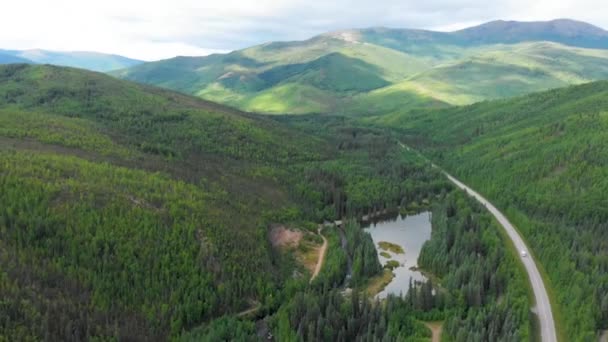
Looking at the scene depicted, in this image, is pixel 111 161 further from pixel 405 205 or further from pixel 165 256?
pixel 405 205

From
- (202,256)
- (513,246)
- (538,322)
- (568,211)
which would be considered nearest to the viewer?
(538,322)

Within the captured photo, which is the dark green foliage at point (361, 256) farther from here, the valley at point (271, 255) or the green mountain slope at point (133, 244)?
the green mountain slope at point (133, 244)

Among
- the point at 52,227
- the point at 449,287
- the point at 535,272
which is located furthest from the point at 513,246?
the point at 52,227

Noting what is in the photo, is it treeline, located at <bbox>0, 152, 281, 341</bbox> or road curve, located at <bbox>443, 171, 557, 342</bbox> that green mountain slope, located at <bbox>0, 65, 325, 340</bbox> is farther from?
road curve, located at <bbox>443, 171, 557, 342</bbox>

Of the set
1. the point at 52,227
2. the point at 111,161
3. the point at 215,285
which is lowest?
the point at 215,285

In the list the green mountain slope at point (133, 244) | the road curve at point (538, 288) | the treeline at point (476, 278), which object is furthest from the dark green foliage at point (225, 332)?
the road curve at point (538, 288)

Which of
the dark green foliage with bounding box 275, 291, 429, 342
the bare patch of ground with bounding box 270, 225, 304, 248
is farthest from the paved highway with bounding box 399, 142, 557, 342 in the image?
the bare patch of ground with bounding box 270, 225, 304, 248

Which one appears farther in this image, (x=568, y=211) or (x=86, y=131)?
(x=86, y=131)

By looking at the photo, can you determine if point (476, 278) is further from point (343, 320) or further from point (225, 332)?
point (225, 332)
